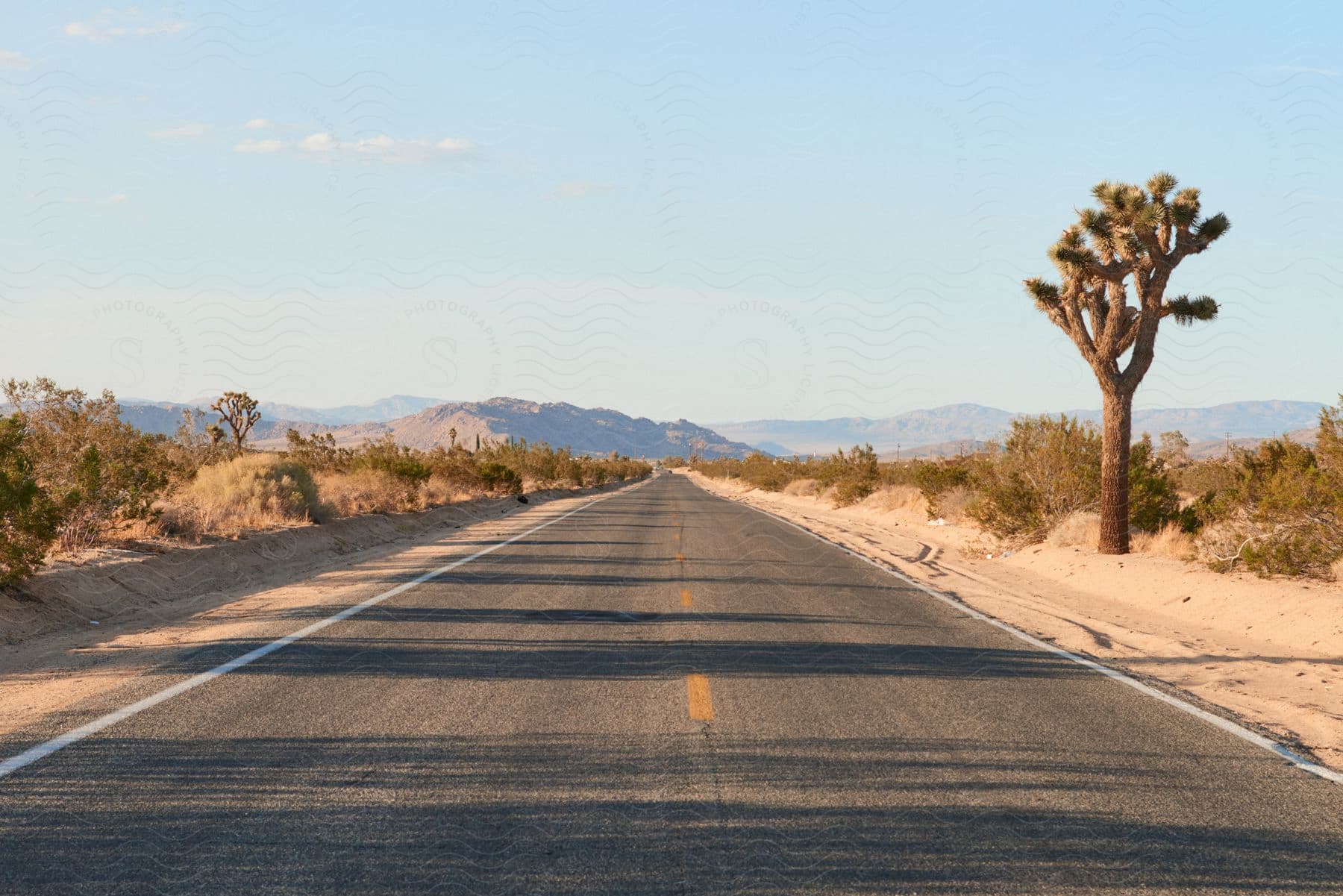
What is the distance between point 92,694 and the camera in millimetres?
7781

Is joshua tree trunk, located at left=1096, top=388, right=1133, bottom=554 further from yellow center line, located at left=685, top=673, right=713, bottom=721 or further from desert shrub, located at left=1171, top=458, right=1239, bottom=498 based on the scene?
yellow center line, located at left=685, top=673, right=713, bottom=721

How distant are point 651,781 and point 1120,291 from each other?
642 inches

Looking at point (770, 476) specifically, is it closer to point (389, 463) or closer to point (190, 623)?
point (389, 463)

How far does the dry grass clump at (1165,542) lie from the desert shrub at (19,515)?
17.0 metres

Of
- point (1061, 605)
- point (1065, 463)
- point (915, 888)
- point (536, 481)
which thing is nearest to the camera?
point (915, 888)

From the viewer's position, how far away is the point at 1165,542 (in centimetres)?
1977

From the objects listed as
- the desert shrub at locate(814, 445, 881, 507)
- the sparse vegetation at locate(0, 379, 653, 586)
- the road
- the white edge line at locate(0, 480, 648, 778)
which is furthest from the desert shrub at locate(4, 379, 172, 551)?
the desert shrub at locate(814, 445, 881, 507)

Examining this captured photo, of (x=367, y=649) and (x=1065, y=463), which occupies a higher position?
(x=1065, y=463)

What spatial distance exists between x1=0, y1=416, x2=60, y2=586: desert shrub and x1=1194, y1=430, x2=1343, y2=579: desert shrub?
51.8ft

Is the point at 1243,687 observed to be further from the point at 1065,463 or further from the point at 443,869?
the point at 1065,463

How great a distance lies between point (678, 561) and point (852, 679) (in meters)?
10.4

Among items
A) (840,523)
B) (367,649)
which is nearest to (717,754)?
(367,649)

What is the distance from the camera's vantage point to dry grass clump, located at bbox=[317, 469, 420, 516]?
92.9 feet

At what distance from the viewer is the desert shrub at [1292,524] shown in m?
Answer: 14.3
